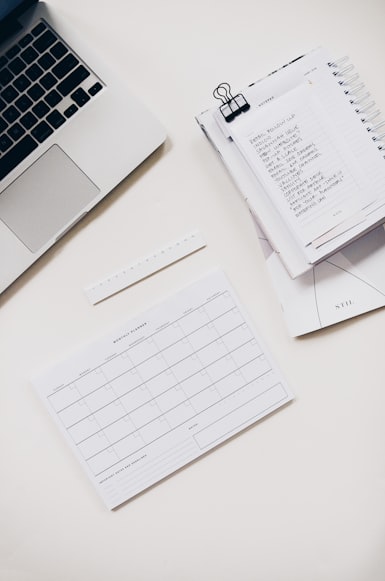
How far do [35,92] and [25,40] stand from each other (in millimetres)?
63

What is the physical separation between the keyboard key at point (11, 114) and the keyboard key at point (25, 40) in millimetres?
75

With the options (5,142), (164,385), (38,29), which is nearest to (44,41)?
(38,29)

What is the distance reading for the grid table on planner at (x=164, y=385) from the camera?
72cm

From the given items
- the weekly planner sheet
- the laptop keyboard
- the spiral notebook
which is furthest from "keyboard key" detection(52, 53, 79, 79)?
the weekly planner sheet

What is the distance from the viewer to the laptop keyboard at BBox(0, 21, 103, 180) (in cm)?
67

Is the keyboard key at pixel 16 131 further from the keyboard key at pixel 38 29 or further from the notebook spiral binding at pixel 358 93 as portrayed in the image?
the notebook spiral binding at pixel 358 93

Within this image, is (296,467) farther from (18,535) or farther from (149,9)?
(149,9)

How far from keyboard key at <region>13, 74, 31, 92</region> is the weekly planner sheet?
0.31 m

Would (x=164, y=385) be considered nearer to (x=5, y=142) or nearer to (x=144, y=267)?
(x=144, y=267)

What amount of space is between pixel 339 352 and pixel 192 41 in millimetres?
447

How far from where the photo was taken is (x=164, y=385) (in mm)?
726

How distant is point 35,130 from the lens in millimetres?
681

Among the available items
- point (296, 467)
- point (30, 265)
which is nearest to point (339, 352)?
point (296, 467)

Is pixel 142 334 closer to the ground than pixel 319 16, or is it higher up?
closer to the ground
